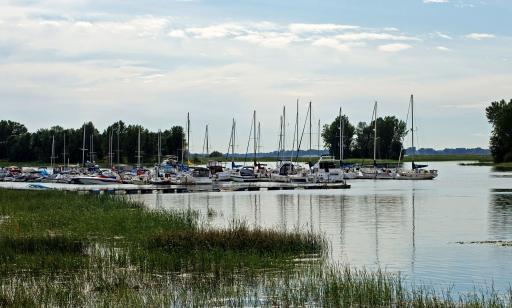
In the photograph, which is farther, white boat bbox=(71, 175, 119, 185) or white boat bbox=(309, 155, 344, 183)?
white boat bbox=(71, 175, 119, 185)

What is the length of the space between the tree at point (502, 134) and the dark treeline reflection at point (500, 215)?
104 m

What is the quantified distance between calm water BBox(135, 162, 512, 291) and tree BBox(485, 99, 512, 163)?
9394 cm

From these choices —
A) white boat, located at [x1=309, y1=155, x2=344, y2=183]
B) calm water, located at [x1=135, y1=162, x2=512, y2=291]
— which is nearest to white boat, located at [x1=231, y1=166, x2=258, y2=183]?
white boat, located at [x1=309, y1=155, x2=344, y2=183]

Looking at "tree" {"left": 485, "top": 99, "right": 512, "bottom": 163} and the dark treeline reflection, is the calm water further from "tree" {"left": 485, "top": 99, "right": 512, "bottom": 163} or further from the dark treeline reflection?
"tree" {"left": 485, "top": 99, "right": 512, "bottom": 163}

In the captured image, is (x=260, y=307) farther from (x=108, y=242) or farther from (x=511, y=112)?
(x=511, y=112)

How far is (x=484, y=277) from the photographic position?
29.2 metres

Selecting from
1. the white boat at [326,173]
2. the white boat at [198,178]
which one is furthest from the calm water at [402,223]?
the white boat at [326,173]

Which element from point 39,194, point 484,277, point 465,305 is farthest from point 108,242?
point 39,194

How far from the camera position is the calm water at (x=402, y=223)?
1251 inches

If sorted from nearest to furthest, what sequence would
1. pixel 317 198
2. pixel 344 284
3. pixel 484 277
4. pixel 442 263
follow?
1. pixel 344 284
2. pixel 484 277
3. pixel 442 263
4. pixel 317 198

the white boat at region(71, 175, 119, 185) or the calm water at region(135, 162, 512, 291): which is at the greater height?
the white boat at region(71, 175, 119, 185)

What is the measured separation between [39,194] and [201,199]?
20442mm

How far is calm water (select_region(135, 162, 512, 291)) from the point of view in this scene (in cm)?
3178

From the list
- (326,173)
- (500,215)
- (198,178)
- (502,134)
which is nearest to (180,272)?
(500,215)
